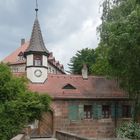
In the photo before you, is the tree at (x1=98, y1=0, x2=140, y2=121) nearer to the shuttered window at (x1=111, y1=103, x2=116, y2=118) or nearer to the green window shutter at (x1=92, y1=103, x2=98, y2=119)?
the shuttered window at (x1=111, y1=103, x2=116, y2=118)

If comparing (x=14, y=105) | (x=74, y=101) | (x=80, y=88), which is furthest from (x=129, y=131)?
(x=14, y=105)

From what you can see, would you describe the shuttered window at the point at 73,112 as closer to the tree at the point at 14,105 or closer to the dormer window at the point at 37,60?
the dormer window at the point at 37,60

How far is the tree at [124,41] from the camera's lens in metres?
26.0

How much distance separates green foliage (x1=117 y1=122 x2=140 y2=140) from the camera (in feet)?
111

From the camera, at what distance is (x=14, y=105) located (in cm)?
2522

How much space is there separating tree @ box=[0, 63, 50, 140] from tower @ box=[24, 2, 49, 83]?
1099cm

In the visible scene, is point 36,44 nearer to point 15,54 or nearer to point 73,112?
point 73,112

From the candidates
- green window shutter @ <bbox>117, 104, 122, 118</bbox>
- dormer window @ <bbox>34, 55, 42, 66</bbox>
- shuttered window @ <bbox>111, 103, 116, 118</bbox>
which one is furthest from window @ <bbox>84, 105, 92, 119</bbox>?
dormer window @ <bbox>34, 55, 42, 66</bbox>

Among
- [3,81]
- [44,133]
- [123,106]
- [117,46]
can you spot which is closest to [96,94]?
[123,106]

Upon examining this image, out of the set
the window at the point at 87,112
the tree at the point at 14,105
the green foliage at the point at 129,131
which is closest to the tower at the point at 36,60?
the window at the point at 87,112

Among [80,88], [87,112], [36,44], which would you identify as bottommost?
[87,112]

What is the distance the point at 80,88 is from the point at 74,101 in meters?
2.05

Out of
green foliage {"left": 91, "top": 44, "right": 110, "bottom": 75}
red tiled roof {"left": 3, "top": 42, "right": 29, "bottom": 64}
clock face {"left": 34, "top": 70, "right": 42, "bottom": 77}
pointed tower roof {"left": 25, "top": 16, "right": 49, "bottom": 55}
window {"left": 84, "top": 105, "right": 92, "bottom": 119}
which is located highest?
red tiled roof {"left": 3, "top": 42, "right": 29, "bottom": 64}

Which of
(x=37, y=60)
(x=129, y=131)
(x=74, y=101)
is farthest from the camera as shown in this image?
(x=37, y=60)
